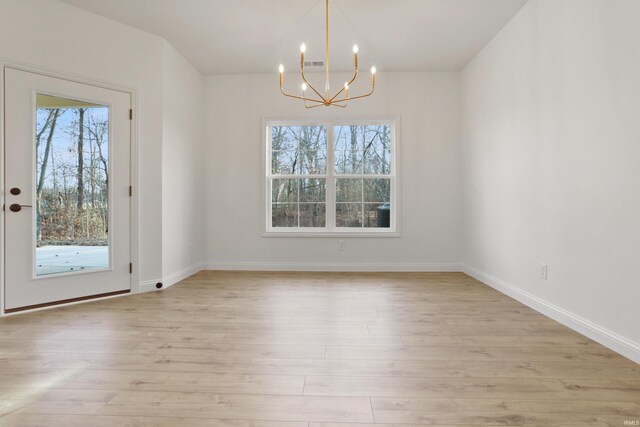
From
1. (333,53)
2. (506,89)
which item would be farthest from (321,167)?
(506,89)

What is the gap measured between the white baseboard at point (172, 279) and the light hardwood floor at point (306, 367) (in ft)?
1.70

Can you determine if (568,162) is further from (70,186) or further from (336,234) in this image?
(70,186)

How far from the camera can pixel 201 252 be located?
4812 mm

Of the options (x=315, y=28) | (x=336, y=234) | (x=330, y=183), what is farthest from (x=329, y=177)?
(x=315, y=28)

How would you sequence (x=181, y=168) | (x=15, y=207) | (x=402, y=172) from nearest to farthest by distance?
(x=15, y=207), (x=181, y=168), (x=402, y=172)

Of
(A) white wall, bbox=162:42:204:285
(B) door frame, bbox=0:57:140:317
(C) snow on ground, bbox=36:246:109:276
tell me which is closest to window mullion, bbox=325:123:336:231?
(A) white wall, bbox=162:42:204:285

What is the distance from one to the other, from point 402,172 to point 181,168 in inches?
115

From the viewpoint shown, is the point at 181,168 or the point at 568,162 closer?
the point at 568,162

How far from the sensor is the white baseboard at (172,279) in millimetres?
3689

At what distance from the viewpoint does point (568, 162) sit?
2598 mm

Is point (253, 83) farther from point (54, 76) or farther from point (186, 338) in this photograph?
point (186, 338)

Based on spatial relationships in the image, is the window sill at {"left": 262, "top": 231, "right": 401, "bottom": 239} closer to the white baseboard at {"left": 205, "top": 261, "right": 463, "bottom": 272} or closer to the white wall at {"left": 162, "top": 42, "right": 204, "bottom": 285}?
the white baseboard at {"left": 205, "top": 261, "right": 463, "bottom": 272}

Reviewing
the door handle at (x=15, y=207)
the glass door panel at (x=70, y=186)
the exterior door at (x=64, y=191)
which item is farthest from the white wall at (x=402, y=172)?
the door handle at (x=15, y=207)

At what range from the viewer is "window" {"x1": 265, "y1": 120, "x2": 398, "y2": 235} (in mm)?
4895
